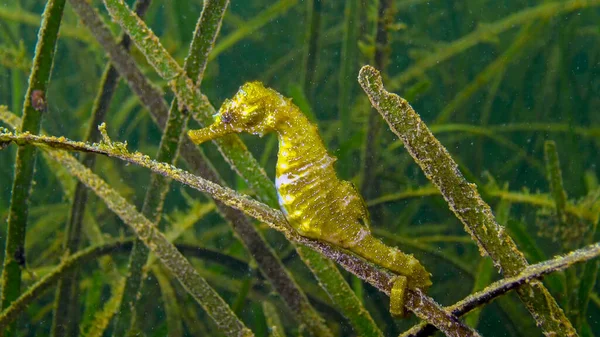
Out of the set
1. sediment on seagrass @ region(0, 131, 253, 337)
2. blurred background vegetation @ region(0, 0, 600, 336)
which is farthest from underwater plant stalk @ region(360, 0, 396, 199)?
sediment on seagrass @ region(0, 131, 253, 337)

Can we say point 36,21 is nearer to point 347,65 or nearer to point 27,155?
point 27,155

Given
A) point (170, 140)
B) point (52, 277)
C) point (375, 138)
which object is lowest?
point (52, 277)

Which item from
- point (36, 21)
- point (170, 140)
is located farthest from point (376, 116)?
point (36, 21)

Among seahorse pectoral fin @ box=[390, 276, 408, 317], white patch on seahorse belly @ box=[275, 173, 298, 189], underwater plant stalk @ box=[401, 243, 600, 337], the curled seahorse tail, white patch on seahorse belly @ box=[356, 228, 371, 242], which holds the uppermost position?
white patch on seahorse belly @ box=[275, 173, 298, 189]

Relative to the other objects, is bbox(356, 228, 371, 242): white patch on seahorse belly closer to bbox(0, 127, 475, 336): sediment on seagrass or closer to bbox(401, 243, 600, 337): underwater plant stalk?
bbox(0, 127, 475, 336): sediment on seagrass

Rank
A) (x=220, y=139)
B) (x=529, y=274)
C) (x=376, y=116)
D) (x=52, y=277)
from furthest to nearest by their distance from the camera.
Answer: (x=376, y=116), (x=52, y=277), (x=220, y=139), (x=529, y=274)

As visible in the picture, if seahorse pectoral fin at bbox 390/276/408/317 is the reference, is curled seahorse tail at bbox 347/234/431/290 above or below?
above
